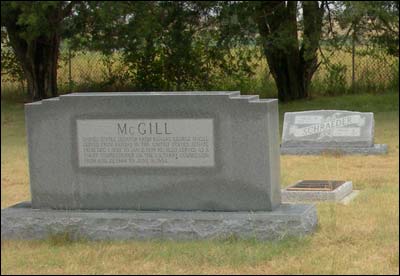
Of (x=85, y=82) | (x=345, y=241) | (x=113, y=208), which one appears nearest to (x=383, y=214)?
(x=345, y=241)

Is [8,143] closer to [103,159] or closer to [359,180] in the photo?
[359,180]

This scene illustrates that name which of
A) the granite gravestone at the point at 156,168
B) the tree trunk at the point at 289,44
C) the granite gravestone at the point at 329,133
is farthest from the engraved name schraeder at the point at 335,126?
the granite gravestone at the point at 156,168

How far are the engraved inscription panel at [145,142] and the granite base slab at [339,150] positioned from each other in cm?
618

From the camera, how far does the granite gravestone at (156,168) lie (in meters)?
6.96

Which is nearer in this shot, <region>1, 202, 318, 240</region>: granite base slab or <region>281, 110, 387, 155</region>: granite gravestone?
<region>1, 202, 318, 240</region>: granite base slab

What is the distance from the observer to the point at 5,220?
7.24 m

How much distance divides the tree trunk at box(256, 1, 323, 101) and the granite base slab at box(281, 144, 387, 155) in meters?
6.07

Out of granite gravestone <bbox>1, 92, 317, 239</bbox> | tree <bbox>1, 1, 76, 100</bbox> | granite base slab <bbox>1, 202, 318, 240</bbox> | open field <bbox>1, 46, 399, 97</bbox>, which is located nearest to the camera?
granite base slab <bbox>1, 202, 318, 240</bbox>

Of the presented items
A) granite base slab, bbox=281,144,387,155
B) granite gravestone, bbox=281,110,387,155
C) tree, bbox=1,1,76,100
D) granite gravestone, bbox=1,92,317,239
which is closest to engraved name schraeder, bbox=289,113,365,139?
granite gravestone, bbox=281,110,387,155

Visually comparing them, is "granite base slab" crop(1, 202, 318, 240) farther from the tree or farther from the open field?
the open field

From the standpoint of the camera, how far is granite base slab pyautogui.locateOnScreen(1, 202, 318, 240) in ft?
22.4

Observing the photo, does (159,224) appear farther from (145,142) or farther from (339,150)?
(339,150)

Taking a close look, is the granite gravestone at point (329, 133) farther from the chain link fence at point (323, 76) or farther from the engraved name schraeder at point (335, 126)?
the chain link fence at point (323, 76)

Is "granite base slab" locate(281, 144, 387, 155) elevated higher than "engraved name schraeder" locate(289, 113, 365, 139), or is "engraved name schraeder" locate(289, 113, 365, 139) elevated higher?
"engraved name schraeder" locate(289, 113, 365, 139)
